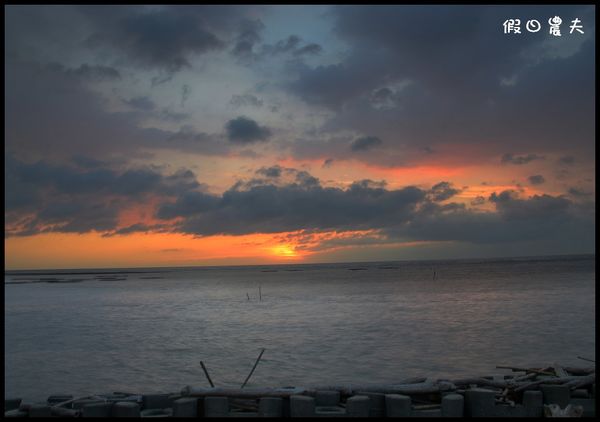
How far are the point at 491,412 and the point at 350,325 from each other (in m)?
29.2

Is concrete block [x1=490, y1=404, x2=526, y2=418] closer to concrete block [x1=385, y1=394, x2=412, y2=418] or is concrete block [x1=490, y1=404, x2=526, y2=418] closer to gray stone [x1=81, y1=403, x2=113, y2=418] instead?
concrete block [x1=385, y1=394, x2=412, y2=418]

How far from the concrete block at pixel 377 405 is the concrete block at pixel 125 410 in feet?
17.3

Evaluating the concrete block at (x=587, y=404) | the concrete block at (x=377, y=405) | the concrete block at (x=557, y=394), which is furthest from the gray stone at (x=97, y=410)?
the concrete block at (x=587, y=404)

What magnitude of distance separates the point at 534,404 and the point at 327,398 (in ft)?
15.7

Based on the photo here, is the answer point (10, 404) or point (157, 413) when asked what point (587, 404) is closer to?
point (157, 413)

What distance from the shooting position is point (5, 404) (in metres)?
13.7

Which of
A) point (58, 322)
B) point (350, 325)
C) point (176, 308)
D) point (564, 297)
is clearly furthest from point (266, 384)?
point (564, 297)

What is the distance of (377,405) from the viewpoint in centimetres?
1240

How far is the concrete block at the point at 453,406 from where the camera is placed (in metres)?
11.8

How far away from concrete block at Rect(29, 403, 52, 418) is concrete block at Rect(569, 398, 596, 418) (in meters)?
12.1

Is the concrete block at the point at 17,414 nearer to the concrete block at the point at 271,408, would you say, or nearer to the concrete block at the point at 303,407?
the concrete block at the point at 271,408

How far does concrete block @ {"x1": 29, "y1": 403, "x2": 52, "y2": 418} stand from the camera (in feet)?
39.7

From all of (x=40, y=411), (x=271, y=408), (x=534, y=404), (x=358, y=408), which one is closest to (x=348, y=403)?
(x=358, y=408)

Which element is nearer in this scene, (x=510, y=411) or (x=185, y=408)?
(x=185, y=408)
